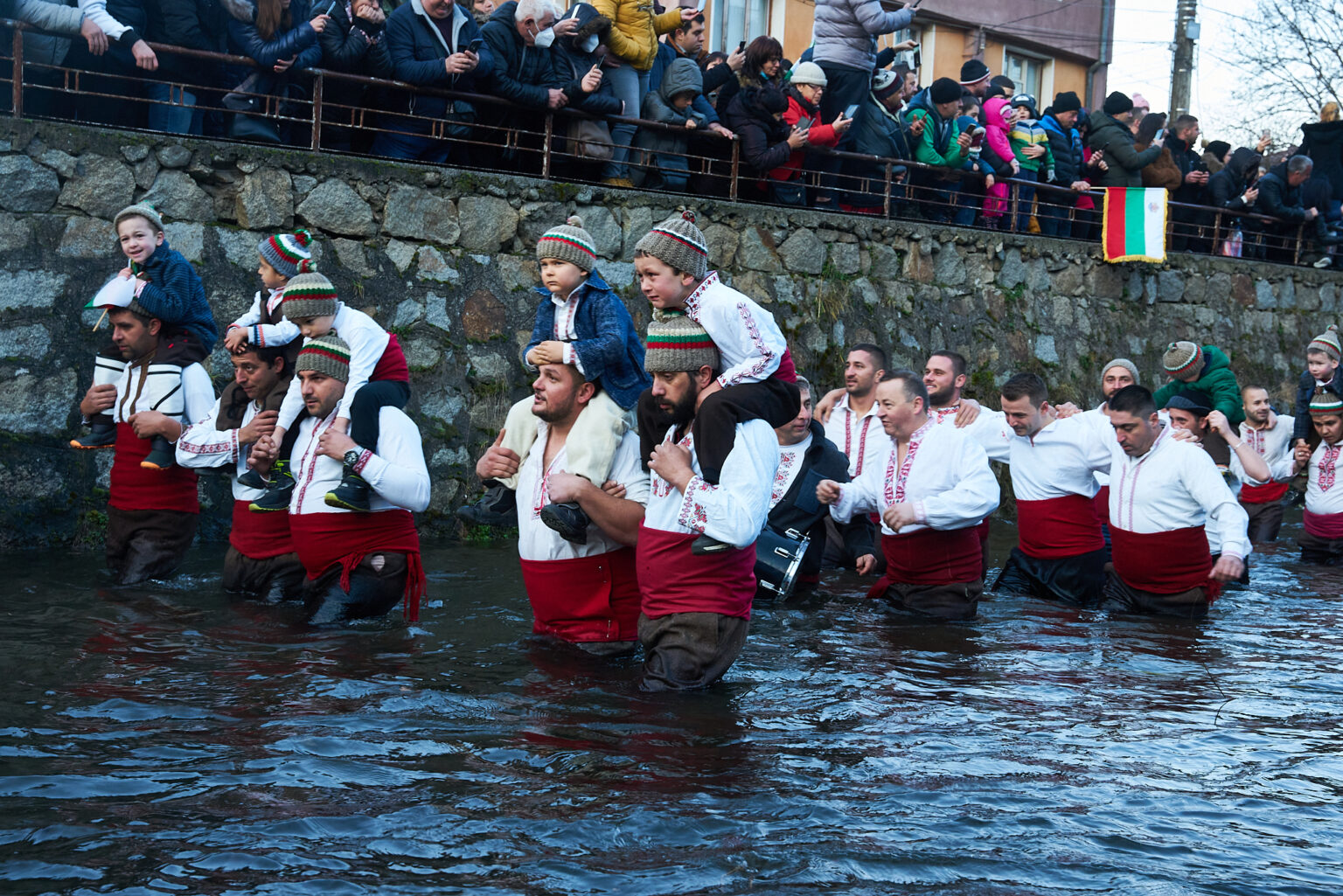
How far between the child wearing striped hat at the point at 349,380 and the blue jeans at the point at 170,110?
3.25 meters

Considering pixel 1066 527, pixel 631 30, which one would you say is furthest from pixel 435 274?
pixel 1066 527

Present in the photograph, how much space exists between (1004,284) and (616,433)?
9.77 meters

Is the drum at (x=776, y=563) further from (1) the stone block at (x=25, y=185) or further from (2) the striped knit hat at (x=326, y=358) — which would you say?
(1) the stone block at (x=25, y=185)

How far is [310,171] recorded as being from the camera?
9.46 meters

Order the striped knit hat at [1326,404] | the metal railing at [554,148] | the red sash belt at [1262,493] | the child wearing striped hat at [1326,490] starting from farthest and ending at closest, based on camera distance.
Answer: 1. the red sash belt at [1262,493]
2. the striped knit hat at [1326,404]
3. the child wearing striped hat at [1326,490]
4. the metal railing at [554,148]

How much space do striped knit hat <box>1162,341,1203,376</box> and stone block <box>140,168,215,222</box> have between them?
297 inches

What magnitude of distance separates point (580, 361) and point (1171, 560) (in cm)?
446

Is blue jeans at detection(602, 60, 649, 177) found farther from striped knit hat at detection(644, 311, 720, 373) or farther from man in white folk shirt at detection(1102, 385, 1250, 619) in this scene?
striped knit hat at detection(644, 311, 720, 373)

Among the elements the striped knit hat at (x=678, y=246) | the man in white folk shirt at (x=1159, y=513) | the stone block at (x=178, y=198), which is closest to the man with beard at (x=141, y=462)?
the stone block at (x=178, y=198)

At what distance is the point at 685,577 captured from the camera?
4855 millimetres

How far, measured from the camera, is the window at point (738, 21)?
59.0 feet

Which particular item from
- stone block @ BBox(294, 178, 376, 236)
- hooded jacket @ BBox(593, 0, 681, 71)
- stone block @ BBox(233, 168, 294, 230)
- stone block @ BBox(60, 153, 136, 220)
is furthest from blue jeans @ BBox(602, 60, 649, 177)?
stone block @ BBox(60, 153, 136, 220)

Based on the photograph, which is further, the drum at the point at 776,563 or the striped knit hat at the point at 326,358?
the drum at the point at 776,563

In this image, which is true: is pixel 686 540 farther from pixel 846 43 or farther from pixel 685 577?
pixel 846 43
